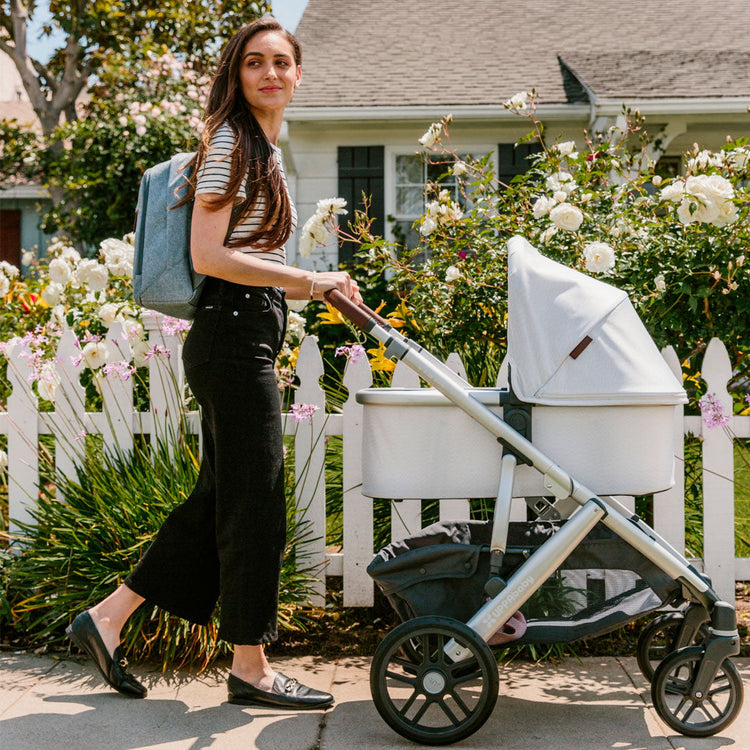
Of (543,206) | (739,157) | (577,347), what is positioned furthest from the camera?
(739,157)

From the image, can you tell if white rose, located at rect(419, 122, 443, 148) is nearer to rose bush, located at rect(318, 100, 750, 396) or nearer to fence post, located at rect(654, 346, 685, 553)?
rose bush, located at rect(318, 100, 750, 396)

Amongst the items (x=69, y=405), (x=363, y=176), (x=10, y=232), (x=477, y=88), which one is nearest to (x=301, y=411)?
(x=69, y=405)

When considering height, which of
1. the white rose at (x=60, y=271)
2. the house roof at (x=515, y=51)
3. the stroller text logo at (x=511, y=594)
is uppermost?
the house roof at (x=515, y=51)

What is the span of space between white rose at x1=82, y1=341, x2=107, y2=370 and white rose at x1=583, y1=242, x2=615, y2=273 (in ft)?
5.95

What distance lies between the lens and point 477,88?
30.7ft

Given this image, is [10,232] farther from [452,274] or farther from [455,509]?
[455,509]

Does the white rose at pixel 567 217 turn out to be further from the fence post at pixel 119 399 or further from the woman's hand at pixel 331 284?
the fence post at pixel 119 399

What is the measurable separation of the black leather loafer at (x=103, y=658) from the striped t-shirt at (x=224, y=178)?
1.22 meters

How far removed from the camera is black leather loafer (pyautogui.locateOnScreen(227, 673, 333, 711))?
8.40ft

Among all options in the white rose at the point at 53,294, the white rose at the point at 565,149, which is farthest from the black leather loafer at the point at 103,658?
the white rose at the point at 565,149

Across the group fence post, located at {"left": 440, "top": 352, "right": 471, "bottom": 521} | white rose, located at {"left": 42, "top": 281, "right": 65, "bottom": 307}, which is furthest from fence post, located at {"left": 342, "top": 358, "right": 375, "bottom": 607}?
white rose, located at {"left": 42, "top": 281, "right": 65, "bottom": 307}

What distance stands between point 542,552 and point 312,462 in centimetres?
123

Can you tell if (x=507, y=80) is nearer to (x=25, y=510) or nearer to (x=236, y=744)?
(x=25, y=510)

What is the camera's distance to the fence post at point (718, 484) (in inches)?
124
